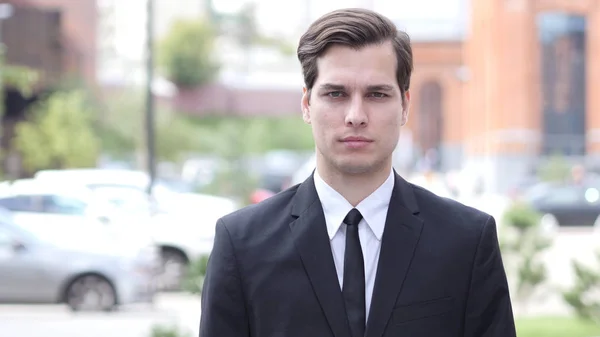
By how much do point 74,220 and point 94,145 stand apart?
19.7 metres

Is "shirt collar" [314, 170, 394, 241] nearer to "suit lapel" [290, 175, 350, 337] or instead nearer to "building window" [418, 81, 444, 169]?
"suit lapel" [290, 175, 350, 337]

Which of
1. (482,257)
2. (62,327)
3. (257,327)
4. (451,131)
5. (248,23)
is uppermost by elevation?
(248,23)

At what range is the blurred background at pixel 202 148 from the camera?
10.4 meters

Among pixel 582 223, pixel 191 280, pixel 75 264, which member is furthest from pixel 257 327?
pixel 582 223

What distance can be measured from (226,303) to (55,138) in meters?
26.6

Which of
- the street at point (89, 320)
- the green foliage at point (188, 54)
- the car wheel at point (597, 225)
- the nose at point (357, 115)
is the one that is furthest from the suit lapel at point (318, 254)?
the green foliage at point (188, 54)

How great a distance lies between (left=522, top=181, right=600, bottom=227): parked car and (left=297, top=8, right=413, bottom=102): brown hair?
27.0 meters

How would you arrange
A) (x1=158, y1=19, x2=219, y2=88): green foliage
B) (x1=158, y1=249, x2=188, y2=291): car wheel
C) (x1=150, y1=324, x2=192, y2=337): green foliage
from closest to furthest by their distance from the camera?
(x1=150, y1=324, x2=192, y2=337): green foliage
(x1=158, y1=249, x2=188, y2=291): car wheel
(x1=158, y1=19, x2=219, y2=88): green foliage

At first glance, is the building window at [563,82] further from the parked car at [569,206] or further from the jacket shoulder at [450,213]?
the jacket shoulder at [450,213]

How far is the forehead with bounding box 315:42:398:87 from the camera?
7.06 ft

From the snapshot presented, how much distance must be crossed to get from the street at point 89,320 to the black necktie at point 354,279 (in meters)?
6.90

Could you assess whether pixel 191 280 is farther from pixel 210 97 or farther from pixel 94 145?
pixel 210 97

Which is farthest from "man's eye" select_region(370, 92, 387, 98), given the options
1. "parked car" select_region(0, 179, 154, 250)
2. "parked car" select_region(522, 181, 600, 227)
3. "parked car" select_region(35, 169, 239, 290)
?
"parked car" select_region(522, 181, 600, 227)

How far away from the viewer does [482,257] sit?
2.19m
